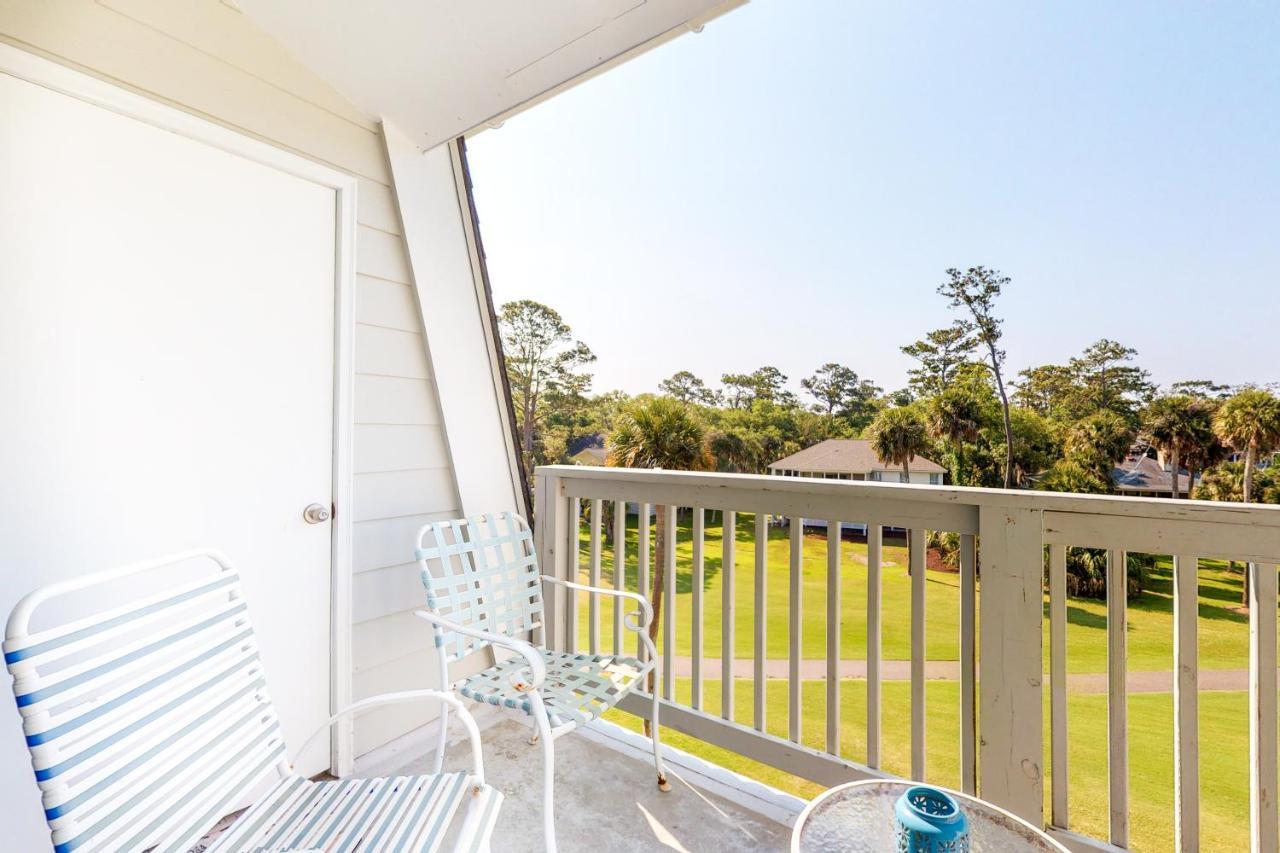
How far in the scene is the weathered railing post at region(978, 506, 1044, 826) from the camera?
1437 mm

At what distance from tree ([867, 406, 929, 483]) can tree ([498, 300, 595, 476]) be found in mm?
3014

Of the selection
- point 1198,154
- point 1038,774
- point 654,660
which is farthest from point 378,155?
point 1198,154

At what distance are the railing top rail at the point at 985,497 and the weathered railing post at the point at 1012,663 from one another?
45mm

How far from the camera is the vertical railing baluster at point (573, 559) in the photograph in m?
2.44

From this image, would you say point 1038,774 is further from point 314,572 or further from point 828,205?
point 828,205

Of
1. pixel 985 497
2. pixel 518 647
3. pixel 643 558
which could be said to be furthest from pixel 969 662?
pixel 518 647

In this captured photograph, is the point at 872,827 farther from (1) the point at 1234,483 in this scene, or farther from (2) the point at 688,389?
(2) the point at 688,389

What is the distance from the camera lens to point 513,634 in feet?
7.19

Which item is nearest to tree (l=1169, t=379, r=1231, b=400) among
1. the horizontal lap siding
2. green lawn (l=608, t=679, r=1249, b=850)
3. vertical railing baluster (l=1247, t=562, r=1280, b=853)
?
green lawn (l=608, t=679, r=1249, b=850)

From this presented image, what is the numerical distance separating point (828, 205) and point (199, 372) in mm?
9615

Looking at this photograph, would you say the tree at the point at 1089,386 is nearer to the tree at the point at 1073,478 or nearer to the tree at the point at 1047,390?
the tree at the point at 1047,390

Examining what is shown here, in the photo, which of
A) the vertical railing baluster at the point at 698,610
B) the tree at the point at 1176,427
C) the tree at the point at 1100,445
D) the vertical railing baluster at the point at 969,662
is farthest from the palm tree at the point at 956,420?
the vertical railing baluster at the point at 969,662

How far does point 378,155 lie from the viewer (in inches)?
83.0

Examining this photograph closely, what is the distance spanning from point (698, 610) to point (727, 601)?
0.89 ft
